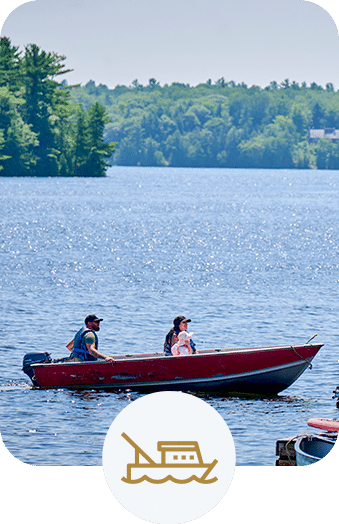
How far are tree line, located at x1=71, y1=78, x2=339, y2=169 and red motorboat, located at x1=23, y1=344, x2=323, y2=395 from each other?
4.93 metres

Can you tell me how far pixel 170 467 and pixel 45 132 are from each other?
23.5 metres

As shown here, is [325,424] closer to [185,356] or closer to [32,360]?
[185,356]

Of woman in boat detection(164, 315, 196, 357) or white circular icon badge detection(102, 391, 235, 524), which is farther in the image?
woman in boat detection(164, 315, 196, 357)

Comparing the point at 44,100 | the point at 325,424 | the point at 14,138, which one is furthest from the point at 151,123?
the point at 325,424

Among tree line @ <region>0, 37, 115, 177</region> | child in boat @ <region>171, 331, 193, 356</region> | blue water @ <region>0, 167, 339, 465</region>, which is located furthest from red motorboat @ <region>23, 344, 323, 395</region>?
tree line @ <region>0, 37, 115, 177</region>

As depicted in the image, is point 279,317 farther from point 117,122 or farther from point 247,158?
point 247,158

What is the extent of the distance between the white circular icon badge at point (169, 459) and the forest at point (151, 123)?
260 inches

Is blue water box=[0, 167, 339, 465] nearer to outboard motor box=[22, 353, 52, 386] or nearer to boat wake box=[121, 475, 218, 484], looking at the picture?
outboard motor box=[22, 353, 52, 386]

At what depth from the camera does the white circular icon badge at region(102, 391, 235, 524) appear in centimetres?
1273

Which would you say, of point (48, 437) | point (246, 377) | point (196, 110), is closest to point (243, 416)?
point (246, 377)

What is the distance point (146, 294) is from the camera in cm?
2552

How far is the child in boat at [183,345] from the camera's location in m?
17.9

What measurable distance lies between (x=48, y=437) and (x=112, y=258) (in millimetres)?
21213

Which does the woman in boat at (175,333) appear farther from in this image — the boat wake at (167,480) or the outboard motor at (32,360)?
the boat wake at (167,480)
